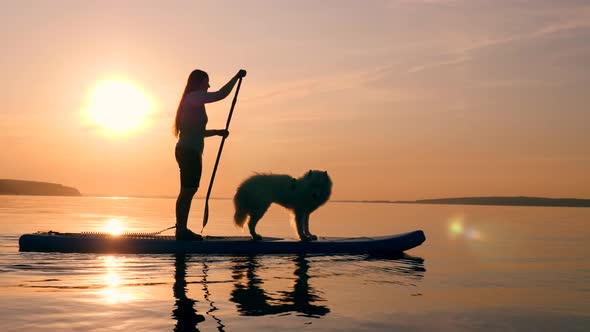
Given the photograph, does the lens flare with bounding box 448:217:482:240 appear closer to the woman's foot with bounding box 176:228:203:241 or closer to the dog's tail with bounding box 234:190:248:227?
the dog's tail with bounding box 234:190:248:227

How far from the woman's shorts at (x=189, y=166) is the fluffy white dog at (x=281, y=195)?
53.5 inches

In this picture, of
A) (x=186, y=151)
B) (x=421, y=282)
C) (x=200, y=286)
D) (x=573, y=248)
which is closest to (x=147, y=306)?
(x=200, y=286)


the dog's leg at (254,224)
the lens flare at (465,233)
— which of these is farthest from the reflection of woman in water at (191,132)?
the lens flare at (465,233)

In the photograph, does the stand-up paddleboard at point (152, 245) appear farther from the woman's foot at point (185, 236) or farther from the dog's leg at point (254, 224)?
the dog's leg at point (254, 224)

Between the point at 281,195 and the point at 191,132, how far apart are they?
7.98ft

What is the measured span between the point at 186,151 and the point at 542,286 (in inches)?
275

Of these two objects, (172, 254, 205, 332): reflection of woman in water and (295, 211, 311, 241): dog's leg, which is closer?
(172, 254, 205, 332): reflection of woman in water

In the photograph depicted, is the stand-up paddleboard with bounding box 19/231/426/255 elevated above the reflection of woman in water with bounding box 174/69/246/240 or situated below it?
below

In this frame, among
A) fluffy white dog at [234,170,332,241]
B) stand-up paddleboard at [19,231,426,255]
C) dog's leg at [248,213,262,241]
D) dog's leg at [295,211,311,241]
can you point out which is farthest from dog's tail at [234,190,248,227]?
dog's leg at [295,211,311,241]

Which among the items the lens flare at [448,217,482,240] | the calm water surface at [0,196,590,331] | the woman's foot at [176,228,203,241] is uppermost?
the woman's foot at [176,228,203,241]

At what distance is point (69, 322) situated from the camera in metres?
5.93

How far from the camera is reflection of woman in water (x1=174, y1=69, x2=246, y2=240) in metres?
12.0

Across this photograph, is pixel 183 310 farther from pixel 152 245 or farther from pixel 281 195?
pixel 281 195

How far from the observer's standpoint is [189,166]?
475 inches
